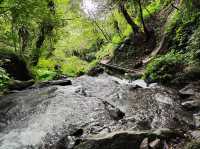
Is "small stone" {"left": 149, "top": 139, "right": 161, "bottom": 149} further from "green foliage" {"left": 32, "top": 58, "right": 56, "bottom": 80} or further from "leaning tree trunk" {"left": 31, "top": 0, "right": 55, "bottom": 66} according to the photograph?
"leaning tree trunk" {"left": 31, "top": 0, "right": 55, "bottom": 66}

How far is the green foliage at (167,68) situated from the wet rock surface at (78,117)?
3.57 ft

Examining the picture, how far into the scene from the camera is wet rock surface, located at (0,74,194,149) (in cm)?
593

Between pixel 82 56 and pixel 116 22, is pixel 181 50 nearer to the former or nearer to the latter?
pixel 116 22

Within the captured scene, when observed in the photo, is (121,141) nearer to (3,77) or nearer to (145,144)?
(145,144)

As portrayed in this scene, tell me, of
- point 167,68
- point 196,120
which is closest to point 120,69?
point 167,68

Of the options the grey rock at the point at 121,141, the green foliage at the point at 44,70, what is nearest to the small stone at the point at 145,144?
the grey rock at the point at 121,141

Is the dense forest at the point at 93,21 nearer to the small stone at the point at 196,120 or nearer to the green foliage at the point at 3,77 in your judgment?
the green foliage at the point at 3,77

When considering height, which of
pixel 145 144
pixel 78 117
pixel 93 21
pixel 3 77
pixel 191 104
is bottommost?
pixel 78 117

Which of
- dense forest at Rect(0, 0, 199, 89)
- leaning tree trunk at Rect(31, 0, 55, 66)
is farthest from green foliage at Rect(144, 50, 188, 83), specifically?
leaning tree trunk at Rect(31, 0, 55, 66)

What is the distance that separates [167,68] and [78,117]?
5.28 m

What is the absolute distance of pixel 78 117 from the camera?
7.30 meters

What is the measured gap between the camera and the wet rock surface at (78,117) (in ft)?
19.5

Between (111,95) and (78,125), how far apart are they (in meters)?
3.67

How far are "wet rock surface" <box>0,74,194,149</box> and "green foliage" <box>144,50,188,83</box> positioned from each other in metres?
1.09
